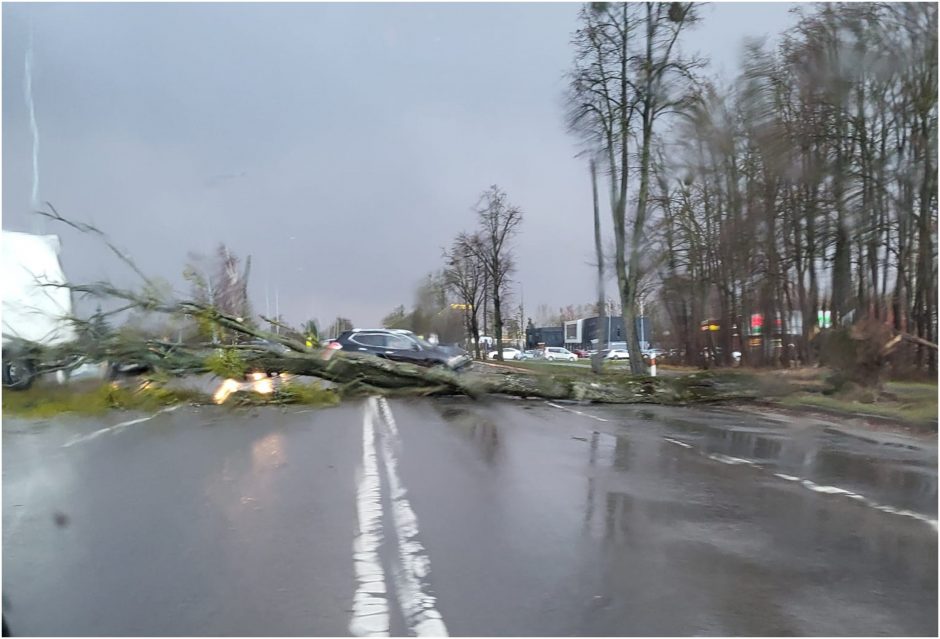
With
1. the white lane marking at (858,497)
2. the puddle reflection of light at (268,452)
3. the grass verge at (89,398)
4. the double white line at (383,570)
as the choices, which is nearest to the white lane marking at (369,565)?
the double white line at (383,570)

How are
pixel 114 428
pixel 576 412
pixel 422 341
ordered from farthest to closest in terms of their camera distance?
pixel 422 341, pixel 576 412, pixel 114 428

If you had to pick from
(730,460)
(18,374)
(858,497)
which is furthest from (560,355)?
(18,374)

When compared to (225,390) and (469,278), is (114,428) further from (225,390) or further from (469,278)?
(469,278)

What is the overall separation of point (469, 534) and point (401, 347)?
51.8 feet

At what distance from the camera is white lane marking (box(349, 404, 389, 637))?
13.8 ft

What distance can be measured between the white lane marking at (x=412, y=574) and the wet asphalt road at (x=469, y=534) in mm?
24

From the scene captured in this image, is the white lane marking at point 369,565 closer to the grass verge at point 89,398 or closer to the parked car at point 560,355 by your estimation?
the grass verge at point 89,398

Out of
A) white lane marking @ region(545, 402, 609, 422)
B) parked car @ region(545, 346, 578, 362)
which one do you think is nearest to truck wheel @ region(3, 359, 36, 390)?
white lane marking @ region(545, 402, 609, 422)

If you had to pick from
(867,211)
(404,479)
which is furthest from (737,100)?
(404,479)

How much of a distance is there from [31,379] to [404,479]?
4062 millimetres

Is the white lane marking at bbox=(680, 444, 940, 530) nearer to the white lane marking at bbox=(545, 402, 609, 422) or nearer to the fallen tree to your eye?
the fallen tree

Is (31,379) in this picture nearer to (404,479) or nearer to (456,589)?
(404,479)

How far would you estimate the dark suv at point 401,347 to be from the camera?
20828 mm

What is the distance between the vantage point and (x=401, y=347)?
21.7 meters
